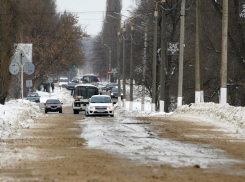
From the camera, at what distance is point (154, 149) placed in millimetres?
16422

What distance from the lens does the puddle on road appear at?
14.0 metres

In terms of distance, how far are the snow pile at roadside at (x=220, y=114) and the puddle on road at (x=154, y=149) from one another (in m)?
4.04

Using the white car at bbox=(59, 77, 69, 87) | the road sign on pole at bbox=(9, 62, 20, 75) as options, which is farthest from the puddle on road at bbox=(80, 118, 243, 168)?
the white car at bbox=(59, 77, 69, 87)

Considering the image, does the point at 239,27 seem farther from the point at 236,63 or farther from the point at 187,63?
the point at 187,63

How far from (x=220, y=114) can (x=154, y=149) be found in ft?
43.4

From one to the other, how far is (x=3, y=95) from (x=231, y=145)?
19.9 m

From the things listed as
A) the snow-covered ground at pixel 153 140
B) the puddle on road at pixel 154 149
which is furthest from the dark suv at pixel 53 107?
the puddle on road at pixel 154 149

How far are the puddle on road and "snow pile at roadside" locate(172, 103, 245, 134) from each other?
404 cm

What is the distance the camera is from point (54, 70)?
94000 millimetres

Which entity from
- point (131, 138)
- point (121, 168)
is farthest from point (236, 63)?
point (121, 168)

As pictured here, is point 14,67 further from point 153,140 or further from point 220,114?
point 153,140

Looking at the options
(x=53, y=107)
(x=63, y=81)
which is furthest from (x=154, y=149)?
(x=63, y=81)

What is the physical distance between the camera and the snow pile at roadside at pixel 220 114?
81.6 feet

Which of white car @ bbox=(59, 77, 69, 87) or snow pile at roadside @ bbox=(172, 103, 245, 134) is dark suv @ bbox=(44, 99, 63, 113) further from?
white car @ bbox=(59, 77, 69, 87)
